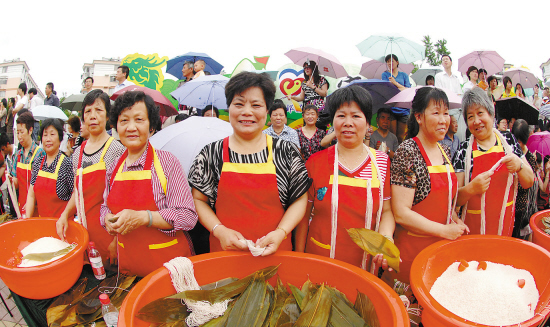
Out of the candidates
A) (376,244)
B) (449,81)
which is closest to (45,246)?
(376,244)

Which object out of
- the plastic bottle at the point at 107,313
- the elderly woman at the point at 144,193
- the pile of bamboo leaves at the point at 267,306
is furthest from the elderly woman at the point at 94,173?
the pile of bamboo leaves at the point at 267,306

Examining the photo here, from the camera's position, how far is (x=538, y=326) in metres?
1.11

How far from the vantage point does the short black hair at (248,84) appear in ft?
5.55

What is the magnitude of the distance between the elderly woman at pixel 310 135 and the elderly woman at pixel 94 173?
272cm

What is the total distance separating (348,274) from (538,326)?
69cm

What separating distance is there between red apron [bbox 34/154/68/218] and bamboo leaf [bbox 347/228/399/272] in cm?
241

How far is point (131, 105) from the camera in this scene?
1.84 m

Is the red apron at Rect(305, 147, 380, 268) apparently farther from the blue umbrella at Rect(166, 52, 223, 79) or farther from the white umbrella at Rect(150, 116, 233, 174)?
the blue umbrella at Rect(166, 52, 223, 79)

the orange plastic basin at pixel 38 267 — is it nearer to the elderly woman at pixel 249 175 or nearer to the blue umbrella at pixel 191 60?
the elderly woman at pixel 249 175

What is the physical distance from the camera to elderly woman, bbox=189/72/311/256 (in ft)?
5.63

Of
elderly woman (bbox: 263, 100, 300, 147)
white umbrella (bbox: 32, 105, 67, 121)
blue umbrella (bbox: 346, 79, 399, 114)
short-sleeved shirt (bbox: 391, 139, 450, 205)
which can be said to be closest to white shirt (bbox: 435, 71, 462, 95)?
blue umbrella (bbox: 346, 79, 399, 114)

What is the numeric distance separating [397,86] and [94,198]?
4585 millimetres

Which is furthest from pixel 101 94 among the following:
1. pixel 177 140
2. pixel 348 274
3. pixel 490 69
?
pixel 490 69

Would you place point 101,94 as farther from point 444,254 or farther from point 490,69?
point 490,69
